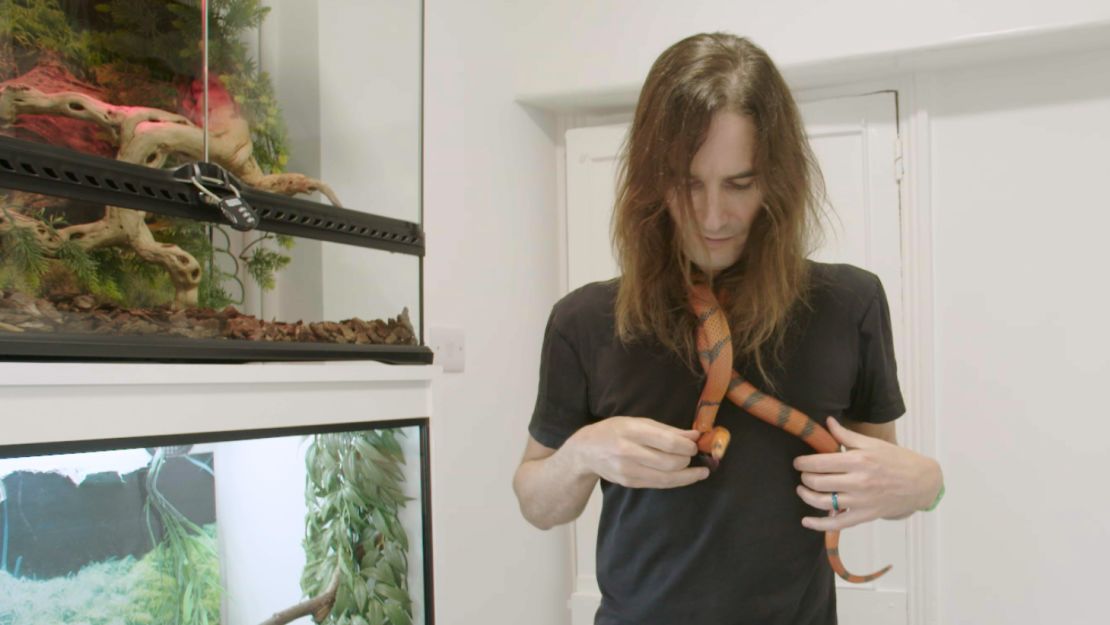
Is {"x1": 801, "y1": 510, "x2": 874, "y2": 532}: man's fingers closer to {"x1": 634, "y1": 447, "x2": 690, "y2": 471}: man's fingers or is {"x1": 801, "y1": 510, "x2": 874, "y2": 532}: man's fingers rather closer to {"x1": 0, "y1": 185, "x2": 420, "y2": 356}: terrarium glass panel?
{"x1": 634, "y1": 447, "x2": 690, "y2": 471}: man's fingers

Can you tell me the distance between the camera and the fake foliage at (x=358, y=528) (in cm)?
129

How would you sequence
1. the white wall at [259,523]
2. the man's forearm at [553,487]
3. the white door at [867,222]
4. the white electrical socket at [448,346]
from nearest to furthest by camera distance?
1. the man's forearm at [553,487]
2. the white wall at [259,523]
3. the white electrical socket at [448,346]
4. the white door at [867,222]

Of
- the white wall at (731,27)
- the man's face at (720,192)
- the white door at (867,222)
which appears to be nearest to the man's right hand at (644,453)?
the man's face at (720,192)

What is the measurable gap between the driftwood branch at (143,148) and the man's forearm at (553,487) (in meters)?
0.49

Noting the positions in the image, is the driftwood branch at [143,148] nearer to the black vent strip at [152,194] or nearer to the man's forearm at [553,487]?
the black vent strip at [152,194]

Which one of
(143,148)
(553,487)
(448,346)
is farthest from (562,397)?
(448,346)

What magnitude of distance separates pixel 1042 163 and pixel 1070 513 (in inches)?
36.1

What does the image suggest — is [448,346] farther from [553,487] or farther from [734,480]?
[734,480]

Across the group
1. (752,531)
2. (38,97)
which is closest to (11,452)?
(38,97)

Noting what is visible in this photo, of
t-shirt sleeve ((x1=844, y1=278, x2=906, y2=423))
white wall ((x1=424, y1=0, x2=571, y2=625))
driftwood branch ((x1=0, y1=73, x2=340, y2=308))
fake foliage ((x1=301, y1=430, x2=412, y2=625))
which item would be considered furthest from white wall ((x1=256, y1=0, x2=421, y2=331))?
t-shirt sleeve ((x1=844, y1=278, x2=906, y2=423))

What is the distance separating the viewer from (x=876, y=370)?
105 centimetres

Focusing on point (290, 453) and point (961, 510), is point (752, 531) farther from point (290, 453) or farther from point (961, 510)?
point (961, 510)

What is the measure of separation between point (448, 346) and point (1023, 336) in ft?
4.94

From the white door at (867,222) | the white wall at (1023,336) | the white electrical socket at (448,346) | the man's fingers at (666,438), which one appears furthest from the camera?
the white door at (867,222)
